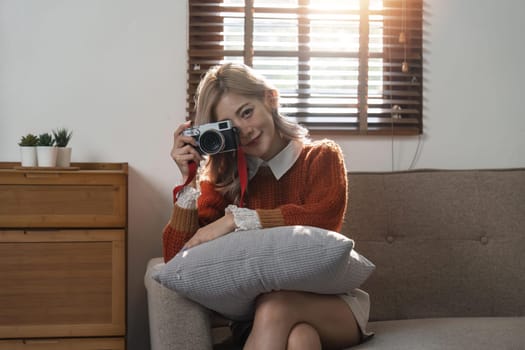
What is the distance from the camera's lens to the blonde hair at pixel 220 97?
1.65 m

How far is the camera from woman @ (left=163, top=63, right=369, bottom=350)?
1.47 metres

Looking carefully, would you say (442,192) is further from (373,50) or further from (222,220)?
(222,220)

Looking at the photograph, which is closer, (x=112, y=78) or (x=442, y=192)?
(x=442, y=192)

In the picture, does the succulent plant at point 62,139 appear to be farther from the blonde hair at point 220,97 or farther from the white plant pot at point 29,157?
the blonde hair at point 220,97

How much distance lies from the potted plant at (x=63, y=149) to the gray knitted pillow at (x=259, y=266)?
0.77 meters

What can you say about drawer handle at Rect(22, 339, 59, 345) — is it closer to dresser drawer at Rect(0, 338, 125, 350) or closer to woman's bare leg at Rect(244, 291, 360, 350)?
dresser drawer at Rect(0, 338, 125, 350)

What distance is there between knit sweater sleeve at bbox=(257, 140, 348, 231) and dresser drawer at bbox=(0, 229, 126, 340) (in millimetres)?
559

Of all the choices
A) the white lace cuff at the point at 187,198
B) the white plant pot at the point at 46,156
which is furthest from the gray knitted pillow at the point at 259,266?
the white plant pot at the point at 46,156

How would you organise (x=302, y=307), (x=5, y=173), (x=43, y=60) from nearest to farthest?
1. (x=302, y=307)
2. (x=5, y=173)
3. (x=43, y=60)

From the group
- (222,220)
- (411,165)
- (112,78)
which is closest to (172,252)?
(222,220)

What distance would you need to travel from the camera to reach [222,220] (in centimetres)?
154

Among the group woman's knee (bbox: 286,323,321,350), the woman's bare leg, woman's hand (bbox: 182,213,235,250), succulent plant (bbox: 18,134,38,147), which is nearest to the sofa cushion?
the woman's bare leg

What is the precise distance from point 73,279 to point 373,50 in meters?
1.32

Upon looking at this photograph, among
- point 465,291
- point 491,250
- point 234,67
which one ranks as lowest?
point 465,291
